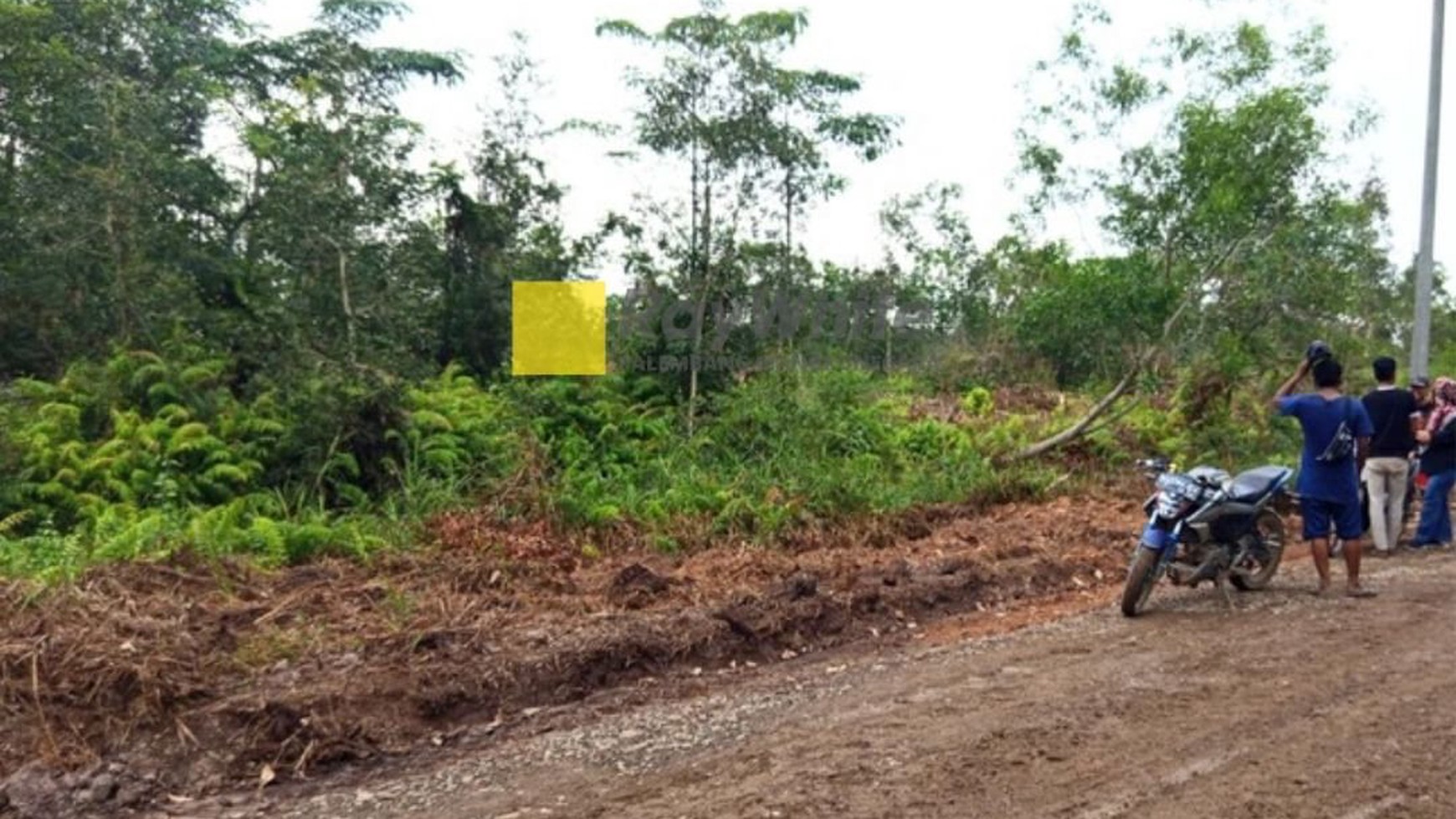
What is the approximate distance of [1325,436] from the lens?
23.0 feet

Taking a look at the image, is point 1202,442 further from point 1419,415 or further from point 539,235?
point 539,235

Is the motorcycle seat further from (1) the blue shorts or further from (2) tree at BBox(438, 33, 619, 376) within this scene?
(2) tree at BBox(438, 33, 619, 376)

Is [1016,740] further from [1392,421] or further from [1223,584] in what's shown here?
[1392,421]

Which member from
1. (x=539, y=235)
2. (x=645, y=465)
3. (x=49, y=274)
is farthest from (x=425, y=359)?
(x=49, y=274)

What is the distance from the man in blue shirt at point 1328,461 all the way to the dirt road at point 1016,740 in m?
0.90

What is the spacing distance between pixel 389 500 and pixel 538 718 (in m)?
4.63

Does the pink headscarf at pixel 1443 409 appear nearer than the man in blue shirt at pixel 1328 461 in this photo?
No

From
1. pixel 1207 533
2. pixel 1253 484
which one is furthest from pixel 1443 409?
pixel 1207 533

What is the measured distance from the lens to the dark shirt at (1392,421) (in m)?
8.44

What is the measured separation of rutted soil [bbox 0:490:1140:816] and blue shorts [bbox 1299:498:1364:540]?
158 cm

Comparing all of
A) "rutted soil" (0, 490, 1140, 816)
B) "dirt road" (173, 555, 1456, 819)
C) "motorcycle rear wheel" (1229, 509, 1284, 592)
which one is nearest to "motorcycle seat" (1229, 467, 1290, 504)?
"motorcycle rear wheel" (1229, 509, 1284, 592)

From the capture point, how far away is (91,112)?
1318 cm

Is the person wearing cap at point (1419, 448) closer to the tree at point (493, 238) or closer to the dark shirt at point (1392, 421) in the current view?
the dark shirt at point (1392, 421)

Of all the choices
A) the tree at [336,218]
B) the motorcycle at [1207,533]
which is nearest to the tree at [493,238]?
the tree at [336,218]
